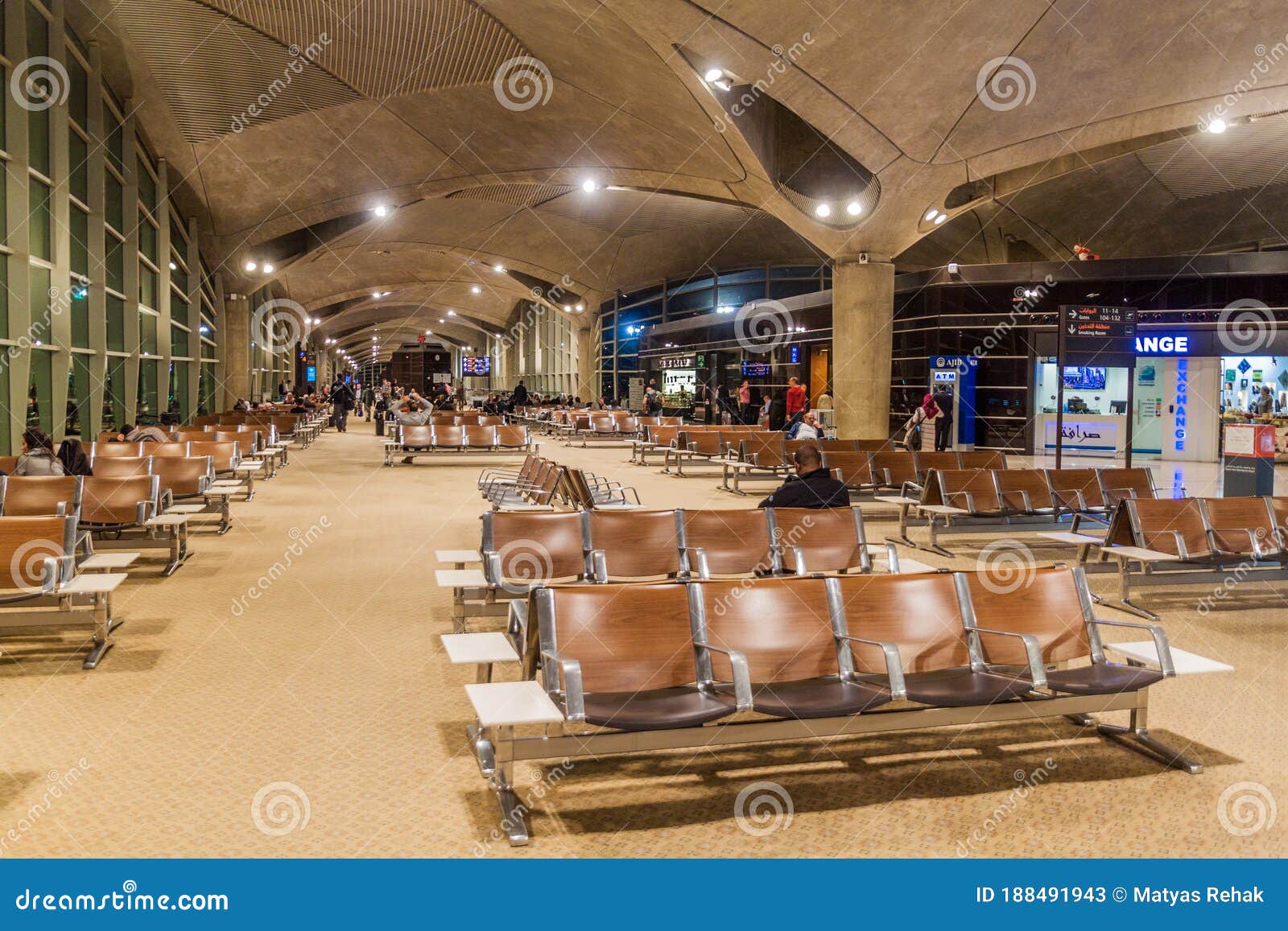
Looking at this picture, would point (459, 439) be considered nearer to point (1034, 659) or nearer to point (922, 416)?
point (922, 416)

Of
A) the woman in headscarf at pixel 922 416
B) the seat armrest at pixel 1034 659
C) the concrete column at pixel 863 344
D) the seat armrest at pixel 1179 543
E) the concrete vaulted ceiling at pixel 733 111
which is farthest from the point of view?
the woman in headscarf at pixel 922 416

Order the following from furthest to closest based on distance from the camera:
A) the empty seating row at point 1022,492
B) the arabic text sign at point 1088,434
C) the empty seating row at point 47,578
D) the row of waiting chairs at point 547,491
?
the arabic text sign at point 1088,434, the row of waiting chairs at point 547,491, the empty seating row at point 1022,492, the empty seating row at point 47,578

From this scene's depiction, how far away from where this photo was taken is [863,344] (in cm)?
2077

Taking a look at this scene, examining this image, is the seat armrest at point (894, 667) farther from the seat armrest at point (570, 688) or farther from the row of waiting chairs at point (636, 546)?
the row of waiting chairs at point (636, 546)

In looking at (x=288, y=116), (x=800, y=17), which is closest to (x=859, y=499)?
(x=800, y=17)

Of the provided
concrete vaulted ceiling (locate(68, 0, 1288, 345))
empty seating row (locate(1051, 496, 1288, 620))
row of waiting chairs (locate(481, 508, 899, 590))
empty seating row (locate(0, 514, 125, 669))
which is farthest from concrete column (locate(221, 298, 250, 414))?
empty seating row (locate(1051, 496, 1288, 620))

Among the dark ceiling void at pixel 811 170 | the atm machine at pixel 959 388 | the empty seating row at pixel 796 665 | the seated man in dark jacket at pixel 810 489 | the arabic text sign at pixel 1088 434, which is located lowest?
the empty seating row at pixel 796 665

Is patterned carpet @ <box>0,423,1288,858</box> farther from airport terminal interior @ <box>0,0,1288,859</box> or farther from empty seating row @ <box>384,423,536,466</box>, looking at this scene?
empty seating row @ <box>384,423,536,466</box>

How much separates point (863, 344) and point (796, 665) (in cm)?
1704

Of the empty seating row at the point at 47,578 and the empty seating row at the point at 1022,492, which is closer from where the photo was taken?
the empty seating row at the point at 47,578

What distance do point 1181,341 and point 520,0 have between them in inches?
600

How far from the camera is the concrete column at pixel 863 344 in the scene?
20.8 m

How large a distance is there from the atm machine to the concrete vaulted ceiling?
426 cm

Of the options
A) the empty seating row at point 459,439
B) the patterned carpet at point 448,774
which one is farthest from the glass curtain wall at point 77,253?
the patterned carpet at point 448,774
